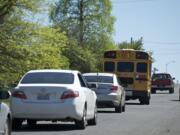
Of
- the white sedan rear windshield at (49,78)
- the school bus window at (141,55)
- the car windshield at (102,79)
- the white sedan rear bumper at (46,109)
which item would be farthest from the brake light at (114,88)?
the white sedan rear bumper at (46,109)

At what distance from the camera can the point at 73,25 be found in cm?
8700

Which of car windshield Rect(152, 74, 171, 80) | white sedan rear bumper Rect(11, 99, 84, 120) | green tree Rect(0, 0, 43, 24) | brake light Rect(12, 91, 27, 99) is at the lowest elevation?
white sedan rear bumper Rect(11, 99, 84, 120)

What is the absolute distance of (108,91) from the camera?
29.3 metres

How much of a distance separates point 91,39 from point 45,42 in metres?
26.6

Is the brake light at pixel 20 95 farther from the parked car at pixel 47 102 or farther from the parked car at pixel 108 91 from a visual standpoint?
the parked car at pixel 108 91

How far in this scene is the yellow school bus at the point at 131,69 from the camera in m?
38.2

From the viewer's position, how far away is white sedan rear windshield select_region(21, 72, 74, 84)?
757 inches

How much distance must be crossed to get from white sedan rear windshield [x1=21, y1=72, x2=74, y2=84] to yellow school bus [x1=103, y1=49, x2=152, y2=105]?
61.5 feet

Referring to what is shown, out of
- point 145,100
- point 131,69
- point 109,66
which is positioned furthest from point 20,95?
point 145,100

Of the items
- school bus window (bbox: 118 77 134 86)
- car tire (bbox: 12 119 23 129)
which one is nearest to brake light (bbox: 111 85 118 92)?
school bus window (bbox: 118 77 134 86)

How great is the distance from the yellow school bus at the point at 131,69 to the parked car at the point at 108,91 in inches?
324

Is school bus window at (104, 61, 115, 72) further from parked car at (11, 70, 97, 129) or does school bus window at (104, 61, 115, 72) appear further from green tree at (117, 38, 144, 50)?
green tree at (117, 38, 144, 50)

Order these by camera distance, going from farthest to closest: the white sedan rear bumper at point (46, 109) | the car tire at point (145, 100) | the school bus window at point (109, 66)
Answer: the car tire at point (145, 100)
the school bus window at point (109, 66)
the white sedan rear bumper at point (46, 109)

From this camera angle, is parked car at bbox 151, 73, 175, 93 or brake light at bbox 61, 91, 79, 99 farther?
parked car at bbox 151, 73, 175, 93
